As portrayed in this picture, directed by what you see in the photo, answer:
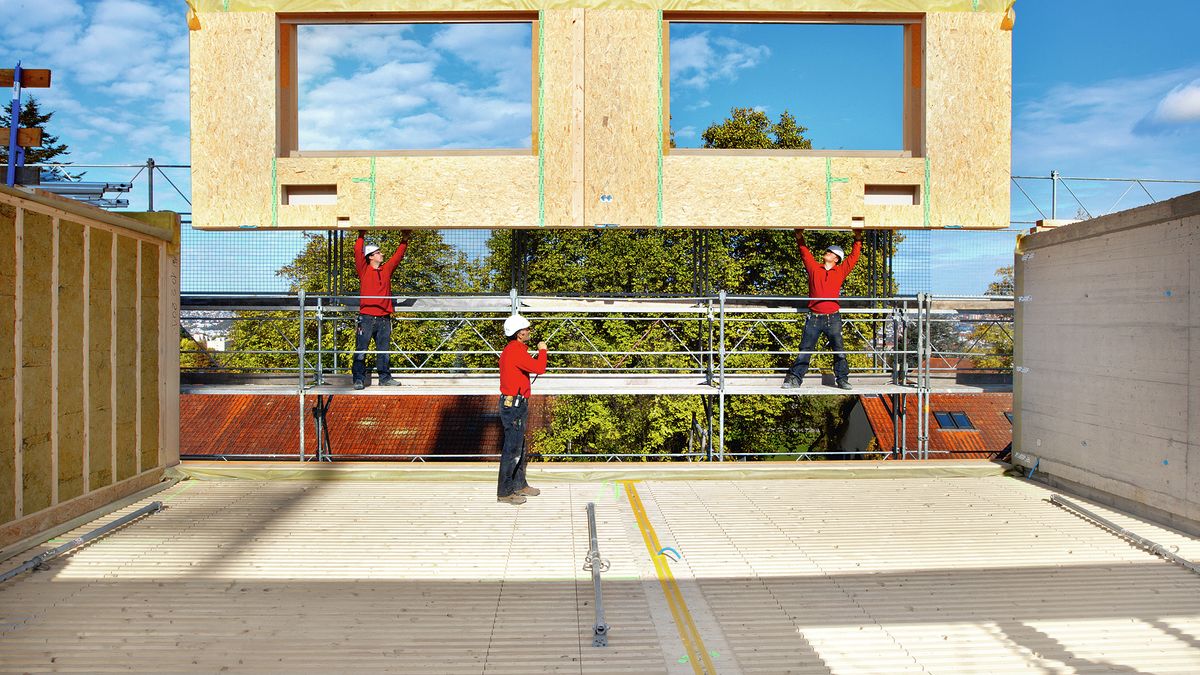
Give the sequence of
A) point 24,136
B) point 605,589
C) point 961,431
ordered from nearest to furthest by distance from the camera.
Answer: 1. point 605,589
2. point 24,136
3. point 961,431

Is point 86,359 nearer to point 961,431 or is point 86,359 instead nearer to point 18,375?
point 18,375

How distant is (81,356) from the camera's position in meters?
6.29

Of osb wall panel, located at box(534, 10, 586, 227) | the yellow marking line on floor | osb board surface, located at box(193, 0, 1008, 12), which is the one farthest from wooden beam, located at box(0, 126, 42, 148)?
the yellow marking line on floor

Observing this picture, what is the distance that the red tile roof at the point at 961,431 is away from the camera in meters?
23.3

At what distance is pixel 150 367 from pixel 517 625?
5180 millimetres

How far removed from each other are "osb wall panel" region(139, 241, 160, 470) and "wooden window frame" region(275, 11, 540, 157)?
172 centimetres


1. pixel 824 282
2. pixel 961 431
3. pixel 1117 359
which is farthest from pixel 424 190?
pixel 961 431

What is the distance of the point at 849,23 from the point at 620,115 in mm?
2763

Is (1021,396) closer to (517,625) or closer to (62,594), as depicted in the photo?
(517,625)

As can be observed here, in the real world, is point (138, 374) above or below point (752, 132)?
below

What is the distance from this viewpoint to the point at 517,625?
4176 millimetres

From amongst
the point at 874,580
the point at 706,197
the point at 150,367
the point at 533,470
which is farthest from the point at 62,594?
the point at 706,197

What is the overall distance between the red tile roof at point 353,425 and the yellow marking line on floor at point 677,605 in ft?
59.7

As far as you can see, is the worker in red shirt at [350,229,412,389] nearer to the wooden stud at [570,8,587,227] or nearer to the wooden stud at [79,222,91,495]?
the wooden stud at [570,8,587,227]
